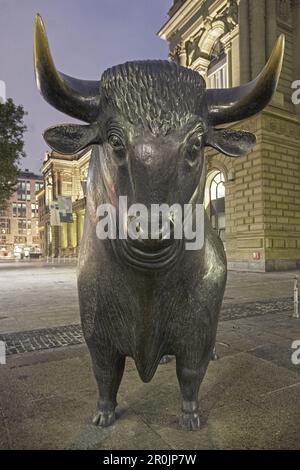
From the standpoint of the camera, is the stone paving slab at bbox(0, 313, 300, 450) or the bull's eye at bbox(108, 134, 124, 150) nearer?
the bull's eye at bbox(108, 134, 124, 150)

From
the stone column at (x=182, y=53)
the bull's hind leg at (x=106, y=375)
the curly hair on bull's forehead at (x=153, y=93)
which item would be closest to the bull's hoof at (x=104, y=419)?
the bull's hind leg at (x=106, y=375)

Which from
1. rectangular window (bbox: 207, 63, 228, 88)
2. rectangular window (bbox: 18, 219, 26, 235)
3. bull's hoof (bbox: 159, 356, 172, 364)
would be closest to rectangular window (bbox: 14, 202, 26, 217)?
rectangular window (bbox: 18, 219, 26, 235)

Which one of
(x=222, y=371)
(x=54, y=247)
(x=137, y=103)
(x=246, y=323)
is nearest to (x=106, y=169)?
(x=137, y=103)

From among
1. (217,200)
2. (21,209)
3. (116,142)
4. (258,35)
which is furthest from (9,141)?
(21,209)

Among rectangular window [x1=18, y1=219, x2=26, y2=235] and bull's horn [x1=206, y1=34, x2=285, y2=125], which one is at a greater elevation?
rectangular window [x1=18, y1=219, x2=26, y2=235]

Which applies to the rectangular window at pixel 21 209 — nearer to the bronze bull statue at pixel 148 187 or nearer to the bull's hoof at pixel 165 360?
the bull's hoof at pixel 165 360

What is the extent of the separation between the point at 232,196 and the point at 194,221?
17969mm

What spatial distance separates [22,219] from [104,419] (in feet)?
355

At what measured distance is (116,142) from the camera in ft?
5.30

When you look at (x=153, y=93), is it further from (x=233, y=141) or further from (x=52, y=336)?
(x=52, y=336)

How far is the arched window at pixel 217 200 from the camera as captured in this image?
20547mm

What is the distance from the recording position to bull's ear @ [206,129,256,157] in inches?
77.0

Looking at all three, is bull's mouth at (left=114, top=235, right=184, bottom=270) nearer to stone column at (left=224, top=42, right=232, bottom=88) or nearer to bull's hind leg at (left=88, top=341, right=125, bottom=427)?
bull's hind leg at (left=88, top=341, right=125, bottom=427)
